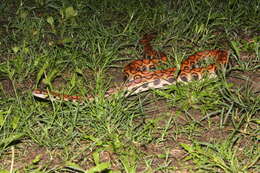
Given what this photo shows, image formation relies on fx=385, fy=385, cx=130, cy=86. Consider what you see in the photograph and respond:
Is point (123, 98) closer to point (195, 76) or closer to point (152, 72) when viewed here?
point (152, 72)

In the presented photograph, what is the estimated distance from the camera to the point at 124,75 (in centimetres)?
598

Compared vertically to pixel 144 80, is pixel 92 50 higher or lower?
higher

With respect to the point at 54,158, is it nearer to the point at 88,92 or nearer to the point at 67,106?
the point at 67,106

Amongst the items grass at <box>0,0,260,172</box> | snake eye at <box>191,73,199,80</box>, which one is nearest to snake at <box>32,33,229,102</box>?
snake eye at <box>191,73,199,80</box>

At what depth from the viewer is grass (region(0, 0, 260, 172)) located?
13.5 ft

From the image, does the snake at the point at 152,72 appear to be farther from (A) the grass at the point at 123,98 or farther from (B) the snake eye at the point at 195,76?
(A) the grass at the point at 123,98

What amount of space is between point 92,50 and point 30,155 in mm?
2550

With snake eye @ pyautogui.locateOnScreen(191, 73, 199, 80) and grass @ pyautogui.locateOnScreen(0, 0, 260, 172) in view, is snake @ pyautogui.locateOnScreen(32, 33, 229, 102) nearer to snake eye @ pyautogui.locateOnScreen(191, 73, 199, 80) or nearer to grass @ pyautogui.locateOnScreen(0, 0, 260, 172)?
snake eye @ pyautogui.locateOnScreen(191, 73, 199, 80)

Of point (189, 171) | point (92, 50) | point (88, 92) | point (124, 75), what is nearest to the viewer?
point (189, 171)

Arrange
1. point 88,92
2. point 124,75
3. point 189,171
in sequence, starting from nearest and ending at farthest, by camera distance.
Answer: point 189,171, point 88,92, point 124,75

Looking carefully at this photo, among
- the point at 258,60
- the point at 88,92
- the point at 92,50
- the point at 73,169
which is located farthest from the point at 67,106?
the point at 258,60

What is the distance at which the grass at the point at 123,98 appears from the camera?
412cm

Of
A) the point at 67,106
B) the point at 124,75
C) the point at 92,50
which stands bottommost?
the point at 67,106

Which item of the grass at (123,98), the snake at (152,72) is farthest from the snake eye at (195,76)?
the grass at (123,98)
